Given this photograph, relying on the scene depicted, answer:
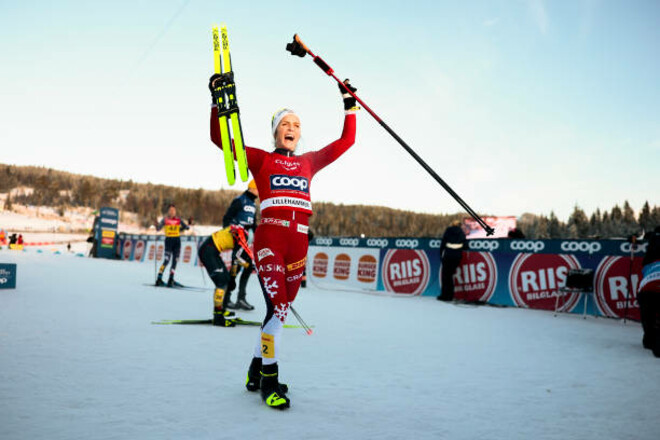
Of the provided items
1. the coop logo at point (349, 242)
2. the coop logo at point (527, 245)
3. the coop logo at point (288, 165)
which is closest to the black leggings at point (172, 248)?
the coop logo at point (349, 242)

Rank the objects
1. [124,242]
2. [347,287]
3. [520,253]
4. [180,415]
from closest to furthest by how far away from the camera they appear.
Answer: [180,415]
[520,253]
[347,287]
[124,242]

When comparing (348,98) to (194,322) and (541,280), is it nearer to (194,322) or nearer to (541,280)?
(194,322)

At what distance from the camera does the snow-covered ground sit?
2.40 meters

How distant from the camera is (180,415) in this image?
2.47 meters

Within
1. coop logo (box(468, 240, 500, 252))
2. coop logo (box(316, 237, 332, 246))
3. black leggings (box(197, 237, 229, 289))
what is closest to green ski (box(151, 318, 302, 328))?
black leggings (box(197, 237, 229, 289))

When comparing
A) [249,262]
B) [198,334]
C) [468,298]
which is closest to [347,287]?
[468,298]

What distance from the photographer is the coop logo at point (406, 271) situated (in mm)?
12305

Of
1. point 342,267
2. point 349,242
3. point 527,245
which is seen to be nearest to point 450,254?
point 527,245

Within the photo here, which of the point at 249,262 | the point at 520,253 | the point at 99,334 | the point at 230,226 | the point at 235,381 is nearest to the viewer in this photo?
the point at 235,381

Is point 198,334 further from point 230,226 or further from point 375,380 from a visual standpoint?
point 375,380

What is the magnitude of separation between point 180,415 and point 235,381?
2.68 feet

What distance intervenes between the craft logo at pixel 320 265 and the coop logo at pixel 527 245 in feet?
22.1

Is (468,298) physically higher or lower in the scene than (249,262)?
lower

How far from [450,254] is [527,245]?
1.81 meters
